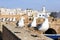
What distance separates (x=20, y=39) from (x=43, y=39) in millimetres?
604

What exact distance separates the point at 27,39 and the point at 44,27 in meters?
13.2

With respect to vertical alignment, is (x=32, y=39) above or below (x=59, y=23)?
above

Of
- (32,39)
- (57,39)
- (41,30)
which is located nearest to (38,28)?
(41,30)

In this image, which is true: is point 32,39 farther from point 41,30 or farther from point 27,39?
point 41,30

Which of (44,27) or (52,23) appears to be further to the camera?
(52,23)

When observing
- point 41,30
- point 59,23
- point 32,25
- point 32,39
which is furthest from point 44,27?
point 32,39

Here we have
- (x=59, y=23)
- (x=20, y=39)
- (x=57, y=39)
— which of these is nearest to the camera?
(x=20, y=39)

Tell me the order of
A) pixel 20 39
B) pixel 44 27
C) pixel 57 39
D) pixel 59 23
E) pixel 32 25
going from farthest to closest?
pixel 59 23 → pixel 32 25 → pixel 44 27 → pixel 57 39 → pixel 20 39

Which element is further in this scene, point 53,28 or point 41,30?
point 53,28

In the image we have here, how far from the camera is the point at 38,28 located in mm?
19344

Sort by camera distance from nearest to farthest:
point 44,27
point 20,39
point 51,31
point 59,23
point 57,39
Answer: point 20,39, point 57,39, point 44,27, point 51,31, point 59,23

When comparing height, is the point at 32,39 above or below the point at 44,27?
above

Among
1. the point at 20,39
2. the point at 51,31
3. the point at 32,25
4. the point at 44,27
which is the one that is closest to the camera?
the point at 20,39

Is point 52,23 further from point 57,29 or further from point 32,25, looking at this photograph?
point 32,25
